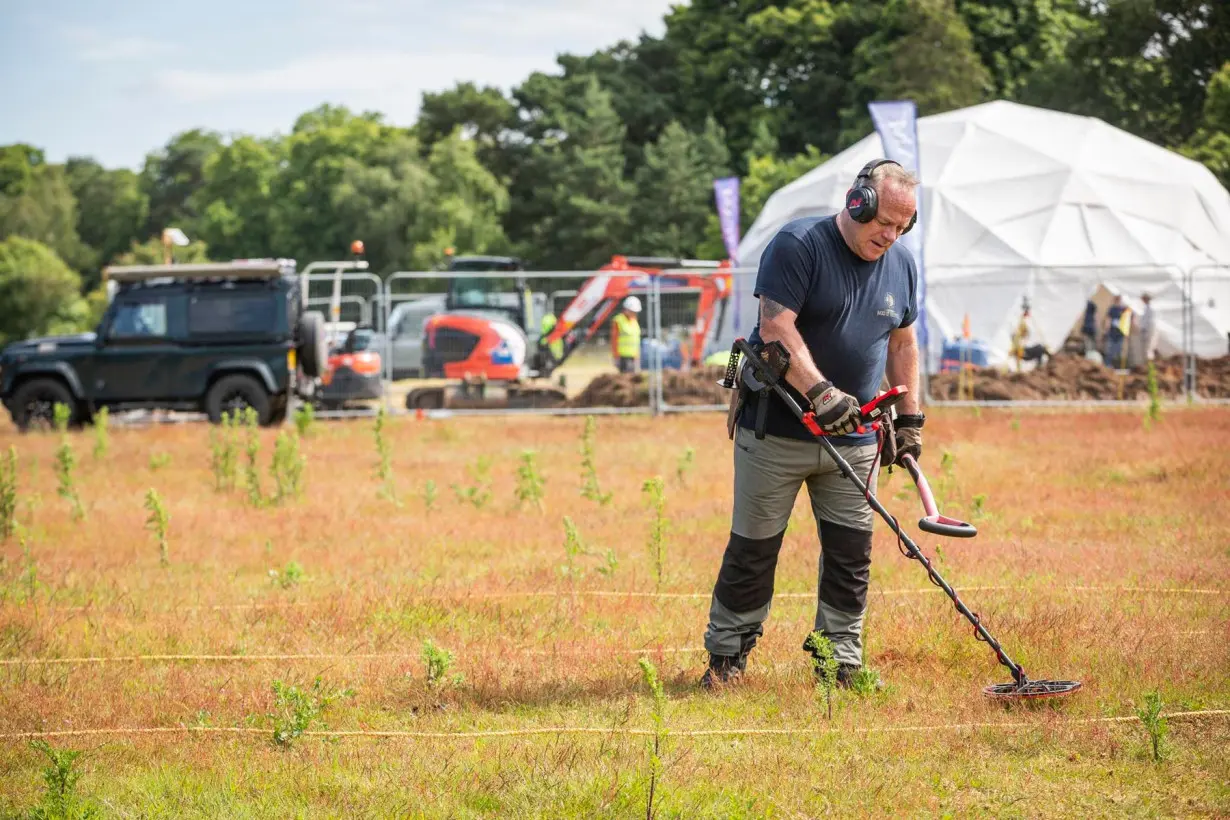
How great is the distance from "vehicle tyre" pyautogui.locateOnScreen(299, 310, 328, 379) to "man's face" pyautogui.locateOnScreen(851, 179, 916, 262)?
50.5ft

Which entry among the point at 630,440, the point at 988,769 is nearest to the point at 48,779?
the point at 988,769

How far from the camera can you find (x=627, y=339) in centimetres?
2350

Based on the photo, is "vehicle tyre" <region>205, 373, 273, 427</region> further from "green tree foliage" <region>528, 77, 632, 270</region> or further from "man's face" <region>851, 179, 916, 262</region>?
"green tree foliage" <region>528, 77, 632, 270</region>

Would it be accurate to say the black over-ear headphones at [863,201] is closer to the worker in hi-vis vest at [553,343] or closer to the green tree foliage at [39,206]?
the worker in hi-vis vest at [553,343]

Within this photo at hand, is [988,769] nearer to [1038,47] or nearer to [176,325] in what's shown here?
[176,325]

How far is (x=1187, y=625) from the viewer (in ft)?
23.3

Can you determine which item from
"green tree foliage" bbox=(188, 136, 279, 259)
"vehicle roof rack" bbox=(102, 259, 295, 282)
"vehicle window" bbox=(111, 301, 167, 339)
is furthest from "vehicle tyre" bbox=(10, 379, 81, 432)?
"green tree foliage" bbox=(188, 136, 279, 259)

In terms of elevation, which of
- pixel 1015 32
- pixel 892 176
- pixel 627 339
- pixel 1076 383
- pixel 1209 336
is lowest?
pixel 1076 383

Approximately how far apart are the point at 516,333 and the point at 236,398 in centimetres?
497

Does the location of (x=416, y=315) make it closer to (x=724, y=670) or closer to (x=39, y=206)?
(x=724, y=670)

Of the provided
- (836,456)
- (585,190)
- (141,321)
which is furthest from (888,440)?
(585,190)

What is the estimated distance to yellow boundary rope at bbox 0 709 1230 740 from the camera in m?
5.54

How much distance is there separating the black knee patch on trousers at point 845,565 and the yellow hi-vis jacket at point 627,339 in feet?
56.9

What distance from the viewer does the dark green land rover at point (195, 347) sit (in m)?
20.2
